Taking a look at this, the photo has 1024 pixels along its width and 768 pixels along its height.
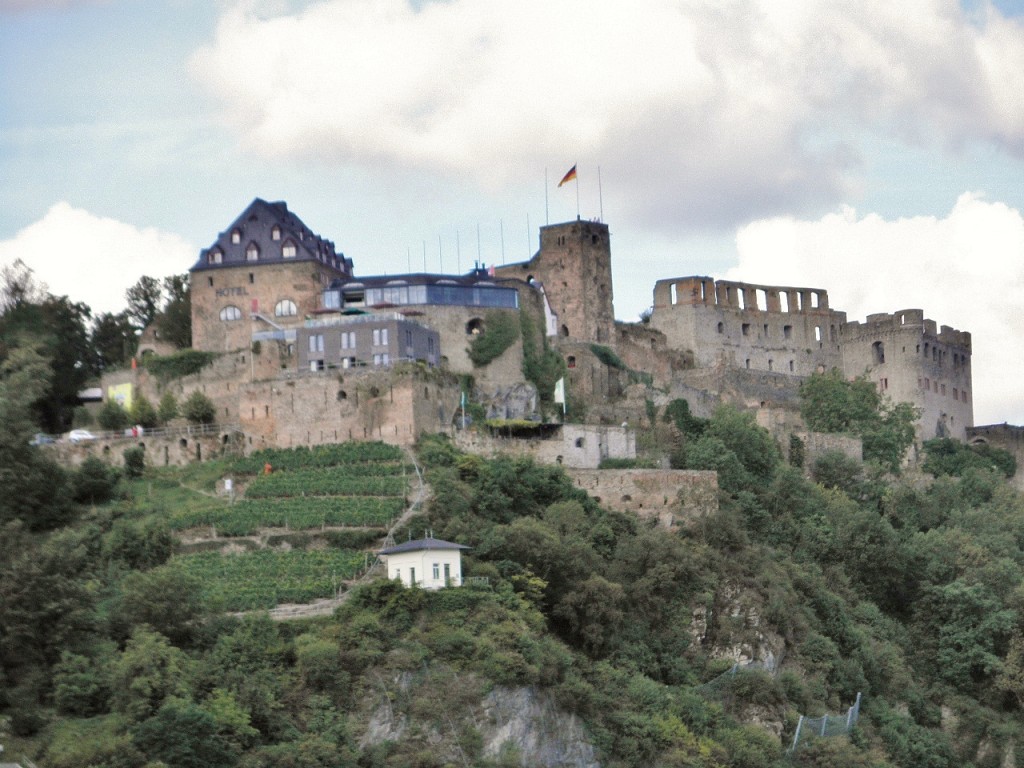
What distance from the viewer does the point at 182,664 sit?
5366 centimetres

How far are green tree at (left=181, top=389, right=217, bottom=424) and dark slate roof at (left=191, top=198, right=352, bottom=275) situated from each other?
6.78m

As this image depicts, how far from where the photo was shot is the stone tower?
86375mm

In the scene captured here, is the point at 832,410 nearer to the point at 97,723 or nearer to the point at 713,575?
the point at 713,575

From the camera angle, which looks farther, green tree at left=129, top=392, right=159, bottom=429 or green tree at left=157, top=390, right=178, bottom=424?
green tree at left=129, top=392, right=159, bottom=429

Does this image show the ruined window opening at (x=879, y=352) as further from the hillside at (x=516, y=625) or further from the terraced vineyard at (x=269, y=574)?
the terraced vineyard at (x=269, y=574)

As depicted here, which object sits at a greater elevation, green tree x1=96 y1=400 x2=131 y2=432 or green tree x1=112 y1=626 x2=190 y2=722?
green tree x1=96 y1=400 x2=131 y2=432

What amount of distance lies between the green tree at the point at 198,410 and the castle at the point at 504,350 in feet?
1.83

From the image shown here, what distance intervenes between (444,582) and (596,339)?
94.2 feet

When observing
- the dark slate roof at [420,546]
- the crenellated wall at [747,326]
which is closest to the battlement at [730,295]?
the crenellated wall at [747,326]

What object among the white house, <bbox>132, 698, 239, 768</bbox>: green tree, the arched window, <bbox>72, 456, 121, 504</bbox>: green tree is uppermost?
the arched window

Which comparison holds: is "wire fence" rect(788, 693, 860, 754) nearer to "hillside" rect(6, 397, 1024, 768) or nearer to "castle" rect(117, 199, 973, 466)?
"hillside" rect(6, 397, 1024, 768)

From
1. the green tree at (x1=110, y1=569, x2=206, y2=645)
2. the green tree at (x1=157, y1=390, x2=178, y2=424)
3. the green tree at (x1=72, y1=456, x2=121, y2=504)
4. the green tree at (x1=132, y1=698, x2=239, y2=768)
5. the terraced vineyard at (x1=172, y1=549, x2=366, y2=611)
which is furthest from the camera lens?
the green tree at (x1=157, y1=390, x2=178, y2=424)

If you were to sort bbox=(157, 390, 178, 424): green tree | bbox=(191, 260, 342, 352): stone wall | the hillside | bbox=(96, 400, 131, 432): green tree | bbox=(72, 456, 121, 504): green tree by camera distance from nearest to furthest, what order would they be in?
the hillside < bbox=(72, 456, 121, 504): green tree < bbox=(157, 390, 178, 424): green tree < bbox=(96, 400, 131, 432): green tree < bbox=(191, 260, 342, 352): stone wall

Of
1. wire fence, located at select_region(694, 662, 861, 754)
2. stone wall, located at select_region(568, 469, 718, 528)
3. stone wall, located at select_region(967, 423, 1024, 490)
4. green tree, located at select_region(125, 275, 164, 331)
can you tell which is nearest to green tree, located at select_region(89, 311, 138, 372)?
green tree, located at select_region(125, 275, 164, 331)
